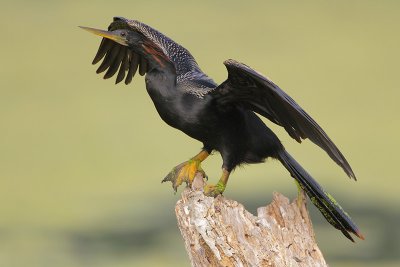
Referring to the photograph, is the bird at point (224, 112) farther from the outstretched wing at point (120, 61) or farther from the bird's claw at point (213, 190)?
the outstretched wing at point (120, 61)

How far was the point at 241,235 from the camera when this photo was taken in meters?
2.80

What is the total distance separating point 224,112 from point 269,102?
0.52 ft

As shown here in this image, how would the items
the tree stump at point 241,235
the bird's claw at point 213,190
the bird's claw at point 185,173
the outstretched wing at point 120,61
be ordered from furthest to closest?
the outstretched wing at point 120,61 < the bird's claw at point 185,173 < the bird's claw at point 213,190 < the tree stump at point 241,235

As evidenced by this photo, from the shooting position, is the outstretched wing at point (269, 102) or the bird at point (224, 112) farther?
the bird at point (224, 112)

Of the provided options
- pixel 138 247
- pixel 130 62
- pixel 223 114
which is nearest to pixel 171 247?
pixel 138 247

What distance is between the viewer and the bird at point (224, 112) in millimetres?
2975

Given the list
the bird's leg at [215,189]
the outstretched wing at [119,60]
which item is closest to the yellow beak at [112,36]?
the outstretched wing at [119,60]

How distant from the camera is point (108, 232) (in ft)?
18.4

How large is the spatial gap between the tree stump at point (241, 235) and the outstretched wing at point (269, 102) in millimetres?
182

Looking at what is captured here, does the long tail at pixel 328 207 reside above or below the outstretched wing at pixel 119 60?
below

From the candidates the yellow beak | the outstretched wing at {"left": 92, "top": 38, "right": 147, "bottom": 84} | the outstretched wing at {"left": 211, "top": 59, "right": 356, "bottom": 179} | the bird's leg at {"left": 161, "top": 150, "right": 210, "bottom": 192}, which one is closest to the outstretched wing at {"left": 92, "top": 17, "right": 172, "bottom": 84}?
the outstretched wing at {"left": 92, "top": 38, "right": 147, "bottom": 84}

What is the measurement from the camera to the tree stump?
9.09 ft

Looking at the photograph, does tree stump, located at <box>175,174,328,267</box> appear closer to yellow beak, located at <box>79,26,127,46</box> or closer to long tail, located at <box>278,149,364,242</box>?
long tail, located at <box>278,149,364,242</box>

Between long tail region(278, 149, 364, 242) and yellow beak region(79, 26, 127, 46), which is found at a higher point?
yellow beak region(79, 26, 127, 46)
